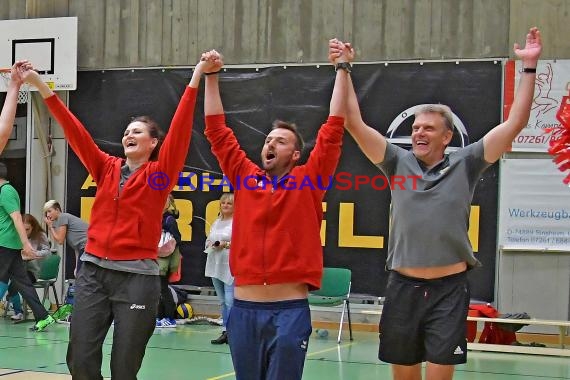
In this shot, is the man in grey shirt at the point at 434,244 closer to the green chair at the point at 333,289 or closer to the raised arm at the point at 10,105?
the raised arm at the point at 10,105

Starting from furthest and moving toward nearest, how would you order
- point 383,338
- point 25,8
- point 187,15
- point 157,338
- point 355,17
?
point 25,8 < point 187,15 < point 355,17 < point 157,338 < point 383,338

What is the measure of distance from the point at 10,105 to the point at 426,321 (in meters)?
2.29

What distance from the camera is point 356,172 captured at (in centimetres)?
1116

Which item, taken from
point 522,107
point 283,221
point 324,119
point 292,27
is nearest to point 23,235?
point 324,119

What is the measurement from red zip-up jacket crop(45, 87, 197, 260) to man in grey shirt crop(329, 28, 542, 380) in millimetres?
862

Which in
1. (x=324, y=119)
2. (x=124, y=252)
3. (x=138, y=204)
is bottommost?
(x=124, y=252)

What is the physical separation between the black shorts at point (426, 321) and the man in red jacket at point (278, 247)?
1.52 feet

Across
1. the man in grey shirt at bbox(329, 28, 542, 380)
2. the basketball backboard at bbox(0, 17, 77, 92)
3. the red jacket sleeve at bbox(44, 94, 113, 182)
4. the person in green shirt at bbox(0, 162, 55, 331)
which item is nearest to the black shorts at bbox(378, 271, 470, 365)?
the man in grey shirt at bbox(329, 28, 542, 380)

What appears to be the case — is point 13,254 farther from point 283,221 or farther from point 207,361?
point 283,221

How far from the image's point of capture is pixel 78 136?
4.45 metres

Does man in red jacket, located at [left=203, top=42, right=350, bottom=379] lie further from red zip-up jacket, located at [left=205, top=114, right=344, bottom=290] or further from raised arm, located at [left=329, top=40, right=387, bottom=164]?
raised arm, located at [left=329, top=40, right=387, bottom=164]

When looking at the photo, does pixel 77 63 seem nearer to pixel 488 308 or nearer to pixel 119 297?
pixel 488 308

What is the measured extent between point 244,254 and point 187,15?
8.59m

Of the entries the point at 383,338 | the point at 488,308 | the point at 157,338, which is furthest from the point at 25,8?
the point at 383,338
